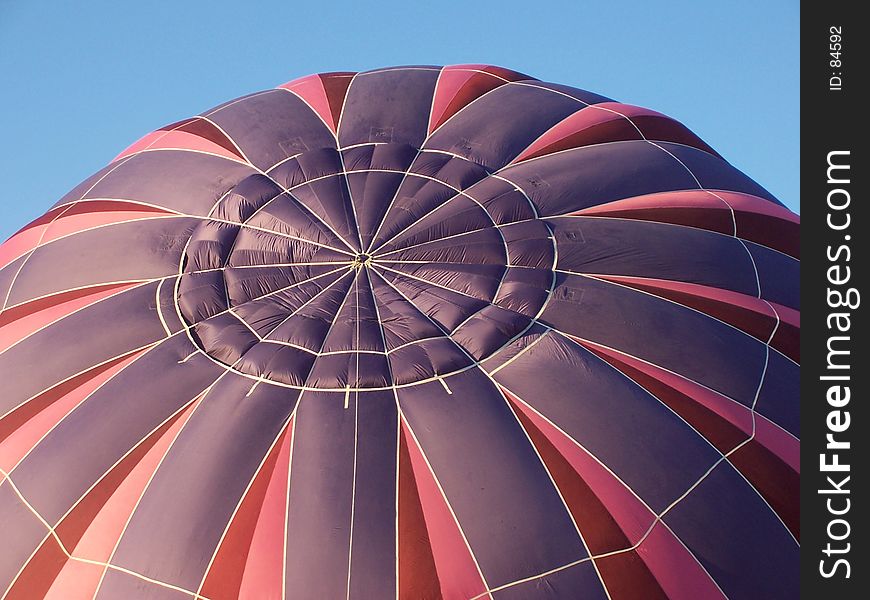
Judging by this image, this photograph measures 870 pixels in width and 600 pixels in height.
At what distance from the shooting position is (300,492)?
819 cm

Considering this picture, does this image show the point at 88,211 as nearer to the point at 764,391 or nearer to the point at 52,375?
the point at 52,375

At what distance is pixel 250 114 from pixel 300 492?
498cm

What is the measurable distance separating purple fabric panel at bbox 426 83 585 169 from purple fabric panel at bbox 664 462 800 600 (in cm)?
412

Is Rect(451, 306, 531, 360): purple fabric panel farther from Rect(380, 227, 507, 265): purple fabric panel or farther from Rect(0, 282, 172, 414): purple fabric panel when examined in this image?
Rect(0, 282, 172, 414): purple fabric panel

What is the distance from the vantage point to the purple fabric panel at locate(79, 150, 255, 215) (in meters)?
10.9

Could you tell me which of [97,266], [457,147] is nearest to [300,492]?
[97,266]

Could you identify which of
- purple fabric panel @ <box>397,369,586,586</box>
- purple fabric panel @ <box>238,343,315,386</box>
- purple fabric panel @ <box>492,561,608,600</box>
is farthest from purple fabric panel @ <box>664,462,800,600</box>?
purple fabric panel @ <box>238,343,315,386</box>

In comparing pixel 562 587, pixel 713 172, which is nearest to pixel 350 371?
pixel 562 587

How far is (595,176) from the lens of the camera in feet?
35.6

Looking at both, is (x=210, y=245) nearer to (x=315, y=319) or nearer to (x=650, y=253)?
(x=315, y=319)

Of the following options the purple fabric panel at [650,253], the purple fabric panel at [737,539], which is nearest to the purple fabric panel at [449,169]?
the purple fabric panel at [650,253]

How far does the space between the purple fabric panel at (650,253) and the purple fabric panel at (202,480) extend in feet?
9.95

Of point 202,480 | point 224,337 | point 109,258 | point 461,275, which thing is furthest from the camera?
point 109,258

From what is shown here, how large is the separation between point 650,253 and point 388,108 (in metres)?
3.28
